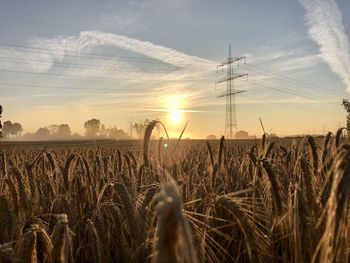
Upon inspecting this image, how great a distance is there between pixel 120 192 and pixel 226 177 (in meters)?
2.18

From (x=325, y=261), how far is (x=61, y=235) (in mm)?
957

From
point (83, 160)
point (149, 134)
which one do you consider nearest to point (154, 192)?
point (149, 134)

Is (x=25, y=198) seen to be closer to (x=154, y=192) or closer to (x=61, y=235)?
(x=154, y=192)

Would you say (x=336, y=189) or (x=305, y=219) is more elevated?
(x=336, y=189)

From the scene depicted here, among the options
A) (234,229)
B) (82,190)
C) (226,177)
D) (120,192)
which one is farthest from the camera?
(226,177)

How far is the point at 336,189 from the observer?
3.80 feet

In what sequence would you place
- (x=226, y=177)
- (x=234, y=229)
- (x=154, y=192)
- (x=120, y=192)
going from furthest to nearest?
(x=226, y=177), (x=234, y=229), (x=154, y=192), (x=120, y=192)

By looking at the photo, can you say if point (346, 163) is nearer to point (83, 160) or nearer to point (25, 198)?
point (25, 198)

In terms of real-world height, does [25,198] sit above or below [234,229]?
above

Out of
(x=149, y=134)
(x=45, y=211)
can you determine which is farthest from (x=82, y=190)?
(x=149, y=134)

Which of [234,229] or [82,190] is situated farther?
[82,190]

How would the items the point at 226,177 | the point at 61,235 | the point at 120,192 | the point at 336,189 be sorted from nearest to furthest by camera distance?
the point at 336,189, the point at 61,235, the point at 120,192, the point at 226,177

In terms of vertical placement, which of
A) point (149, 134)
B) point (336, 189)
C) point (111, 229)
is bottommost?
point (111, 229)

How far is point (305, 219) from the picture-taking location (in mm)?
1697
